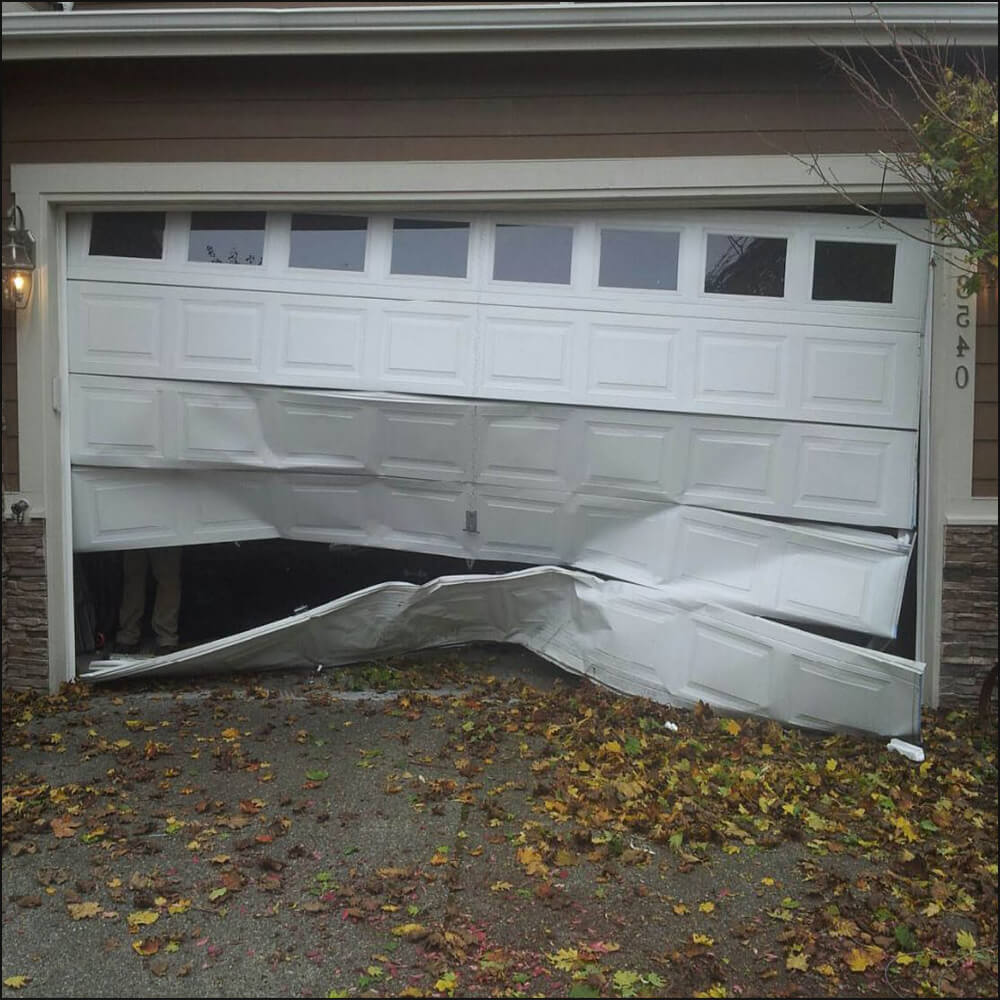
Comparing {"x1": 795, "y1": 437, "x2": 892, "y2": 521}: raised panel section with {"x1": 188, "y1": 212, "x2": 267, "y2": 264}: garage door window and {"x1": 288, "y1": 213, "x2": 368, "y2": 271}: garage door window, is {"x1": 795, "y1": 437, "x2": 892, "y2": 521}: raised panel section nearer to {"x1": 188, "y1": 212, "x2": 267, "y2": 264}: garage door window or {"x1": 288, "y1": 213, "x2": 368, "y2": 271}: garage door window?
{"x1": 288, "y1": 213, "x2": 368, "y2": 271}: garage door window

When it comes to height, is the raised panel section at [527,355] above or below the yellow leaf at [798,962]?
above

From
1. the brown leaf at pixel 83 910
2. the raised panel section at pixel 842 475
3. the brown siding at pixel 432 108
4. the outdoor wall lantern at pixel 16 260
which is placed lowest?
the brown leaf at pixel 83 910

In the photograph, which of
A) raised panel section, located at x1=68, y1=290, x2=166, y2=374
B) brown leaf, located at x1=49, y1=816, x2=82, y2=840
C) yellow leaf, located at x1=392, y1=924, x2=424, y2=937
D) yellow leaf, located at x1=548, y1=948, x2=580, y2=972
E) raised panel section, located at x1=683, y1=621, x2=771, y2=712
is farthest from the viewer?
raised panel section, located at x1=68, y1=290, x2=166, y2=374

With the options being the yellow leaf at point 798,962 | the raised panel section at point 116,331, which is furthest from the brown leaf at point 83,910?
the raised panel section at point 116,331

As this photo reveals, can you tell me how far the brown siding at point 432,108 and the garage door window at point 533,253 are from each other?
46 cm

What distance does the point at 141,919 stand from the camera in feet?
11.0

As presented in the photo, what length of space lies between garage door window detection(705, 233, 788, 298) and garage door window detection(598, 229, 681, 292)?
0.73 feet

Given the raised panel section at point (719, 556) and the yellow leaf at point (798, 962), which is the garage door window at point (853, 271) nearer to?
the raised panel section at point (719, 556)

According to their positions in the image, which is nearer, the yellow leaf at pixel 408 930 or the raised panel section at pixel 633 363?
the yellow leaf at pixel 408 930

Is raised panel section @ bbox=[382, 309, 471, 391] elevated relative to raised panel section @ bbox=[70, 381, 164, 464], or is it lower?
elevated

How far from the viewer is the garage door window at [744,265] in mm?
5875

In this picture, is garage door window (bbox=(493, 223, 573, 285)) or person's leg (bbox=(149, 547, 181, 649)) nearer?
garage door window (bbox=(493, 223, 573, 285))

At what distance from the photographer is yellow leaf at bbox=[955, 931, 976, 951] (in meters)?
3.30

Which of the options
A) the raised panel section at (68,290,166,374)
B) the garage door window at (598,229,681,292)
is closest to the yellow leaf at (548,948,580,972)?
the garage door window at (598,229,681,292)
